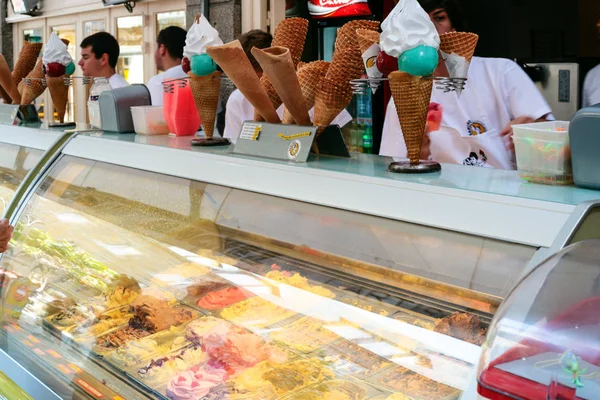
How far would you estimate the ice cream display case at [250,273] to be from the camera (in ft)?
4.21

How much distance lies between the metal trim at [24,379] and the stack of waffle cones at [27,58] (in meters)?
1.83

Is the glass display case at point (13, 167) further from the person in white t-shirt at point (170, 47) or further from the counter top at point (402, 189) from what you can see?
the person in white t-shirt at point (170, 47)

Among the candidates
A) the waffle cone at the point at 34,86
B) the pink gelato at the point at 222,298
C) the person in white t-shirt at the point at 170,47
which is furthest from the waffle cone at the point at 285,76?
the person in white t-shirt at the point at 170,47

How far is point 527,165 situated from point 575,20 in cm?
422

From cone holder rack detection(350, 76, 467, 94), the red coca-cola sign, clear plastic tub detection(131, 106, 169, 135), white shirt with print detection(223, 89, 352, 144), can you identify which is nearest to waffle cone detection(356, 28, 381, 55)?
cone holder rack detection(350, 76, 467, 94)

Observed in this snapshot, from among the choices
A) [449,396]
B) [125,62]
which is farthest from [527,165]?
[125,62]

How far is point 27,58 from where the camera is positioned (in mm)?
3359

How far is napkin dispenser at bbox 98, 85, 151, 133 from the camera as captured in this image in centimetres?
257

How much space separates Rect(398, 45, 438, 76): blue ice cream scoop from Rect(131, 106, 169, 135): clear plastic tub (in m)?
1.37

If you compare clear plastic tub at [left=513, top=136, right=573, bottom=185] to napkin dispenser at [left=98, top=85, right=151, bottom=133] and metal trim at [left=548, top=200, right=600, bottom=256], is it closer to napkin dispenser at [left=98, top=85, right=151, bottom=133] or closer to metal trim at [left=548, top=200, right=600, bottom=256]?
metal trim at [left=548, top=200, right=600, bottom=256]

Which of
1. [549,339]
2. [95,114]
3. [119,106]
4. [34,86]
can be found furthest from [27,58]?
[549,339]

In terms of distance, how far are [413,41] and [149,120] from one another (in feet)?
4.64

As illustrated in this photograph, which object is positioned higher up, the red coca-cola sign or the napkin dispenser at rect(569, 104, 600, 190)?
the red coca-cola sign

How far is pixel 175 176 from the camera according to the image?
1963mm
